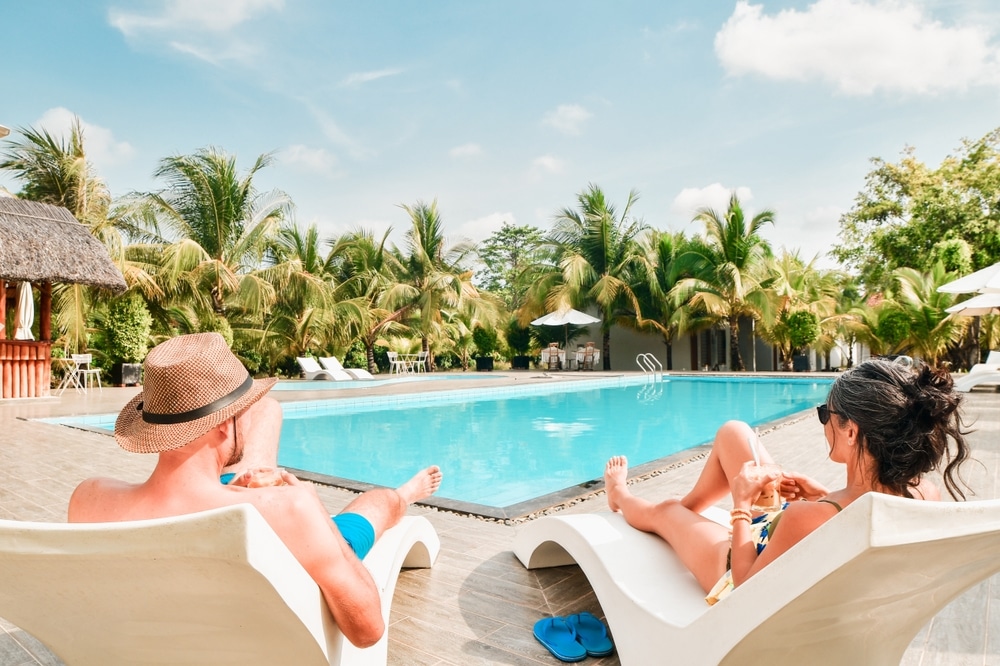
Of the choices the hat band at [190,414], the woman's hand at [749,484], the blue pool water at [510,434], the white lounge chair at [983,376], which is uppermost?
the hat band at [190,414]

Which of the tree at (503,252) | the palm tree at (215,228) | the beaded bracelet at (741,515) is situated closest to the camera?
the beaded bracelet at (741,515)

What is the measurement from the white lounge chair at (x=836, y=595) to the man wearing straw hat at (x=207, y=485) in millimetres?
757

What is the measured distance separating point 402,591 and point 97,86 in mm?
18835

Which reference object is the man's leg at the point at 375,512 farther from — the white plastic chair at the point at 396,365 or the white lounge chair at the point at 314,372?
the white plastic chair at the point at 396,365

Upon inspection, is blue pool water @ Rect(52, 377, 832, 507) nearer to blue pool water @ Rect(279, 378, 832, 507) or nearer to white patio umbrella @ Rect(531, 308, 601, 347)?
blue pool water @ Rect(279, 378, 832, 507)

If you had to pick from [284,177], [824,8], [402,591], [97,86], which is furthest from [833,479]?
[97,86]

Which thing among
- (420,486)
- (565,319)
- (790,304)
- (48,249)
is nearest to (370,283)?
(565,319)

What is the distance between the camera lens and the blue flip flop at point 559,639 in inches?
75.9

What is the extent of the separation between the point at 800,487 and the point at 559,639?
3.02 ft

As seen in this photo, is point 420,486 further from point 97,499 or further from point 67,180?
point 67,180

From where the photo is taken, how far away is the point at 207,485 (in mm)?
1257

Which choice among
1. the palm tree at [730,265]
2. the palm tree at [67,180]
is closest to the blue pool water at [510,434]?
the palm tree at [730,265]

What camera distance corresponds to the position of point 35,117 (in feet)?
51.2

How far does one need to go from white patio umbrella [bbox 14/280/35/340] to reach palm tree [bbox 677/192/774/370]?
15990mm
